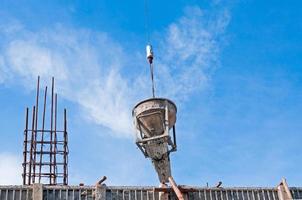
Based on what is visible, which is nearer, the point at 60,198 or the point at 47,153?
the point at 60,198

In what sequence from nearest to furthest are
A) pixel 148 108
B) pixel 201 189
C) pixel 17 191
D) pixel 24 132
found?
pixel 17 191
pixel 201 189
pixel 148 108
pixel 24 132

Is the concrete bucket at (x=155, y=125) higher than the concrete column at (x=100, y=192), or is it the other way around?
the concrete bucket at (x=155, y=125)

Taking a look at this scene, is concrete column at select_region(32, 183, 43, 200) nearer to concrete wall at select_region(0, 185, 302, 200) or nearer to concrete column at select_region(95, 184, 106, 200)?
concrete wall at select_region(0, 185, 302, 200)

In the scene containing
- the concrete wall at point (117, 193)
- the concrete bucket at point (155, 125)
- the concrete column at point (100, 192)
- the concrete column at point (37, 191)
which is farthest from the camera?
the concrete bucket at point (155, 125)

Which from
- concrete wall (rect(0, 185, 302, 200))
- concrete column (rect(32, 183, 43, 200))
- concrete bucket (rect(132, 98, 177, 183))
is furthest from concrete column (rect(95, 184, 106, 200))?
concrete bucket (rect(132, 98, 177, 183))

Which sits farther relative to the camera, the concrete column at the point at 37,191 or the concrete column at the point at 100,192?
the concrete column at the point at 100,192

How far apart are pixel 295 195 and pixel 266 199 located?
1570 mm

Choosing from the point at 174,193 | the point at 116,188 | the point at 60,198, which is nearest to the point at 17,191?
the point at 60,198

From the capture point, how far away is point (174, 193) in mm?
19922

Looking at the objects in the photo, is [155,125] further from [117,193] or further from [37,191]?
[37,191]

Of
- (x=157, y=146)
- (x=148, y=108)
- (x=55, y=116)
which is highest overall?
(x=55, y=116)

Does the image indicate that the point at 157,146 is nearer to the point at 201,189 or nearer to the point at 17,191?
the point at 201,189

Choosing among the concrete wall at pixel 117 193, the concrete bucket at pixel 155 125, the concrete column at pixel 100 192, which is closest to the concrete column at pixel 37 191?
the concrete wall at pixel 117 193

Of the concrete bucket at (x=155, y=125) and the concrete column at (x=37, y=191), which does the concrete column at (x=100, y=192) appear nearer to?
the concrete column at (x=37, y=191)
